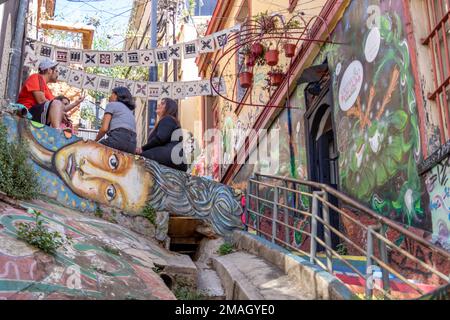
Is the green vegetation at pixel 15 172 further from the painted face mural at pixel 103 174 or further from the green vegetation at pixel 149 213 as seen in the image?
the green vegetation at pixel 149 213

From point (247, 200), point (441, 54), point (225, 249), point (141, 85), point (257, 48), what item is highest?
point (257, 48)

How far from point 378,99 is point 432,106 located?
1175mm

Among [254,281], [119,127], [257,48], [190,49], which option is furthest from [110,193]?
[190,49]

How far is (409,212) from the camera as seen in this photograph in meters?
5.66

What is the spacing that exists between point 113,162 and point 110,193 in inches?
17.4

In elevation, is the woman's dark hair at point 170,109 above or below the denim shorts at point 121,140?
above

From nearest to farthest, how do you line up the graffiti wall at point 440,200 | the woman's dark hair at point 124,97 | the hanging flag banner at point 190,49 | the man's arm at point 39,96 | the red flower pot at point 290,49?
1. the graffiti wall at point 440,200
2. the man's arm at point 39,96
3. the woman's dark hair at point 124,97
4. the red flower pot at point 290,49
5. the hanging flag banner at point 190,49

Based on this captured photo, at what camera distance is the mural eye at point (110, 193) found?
290 inches

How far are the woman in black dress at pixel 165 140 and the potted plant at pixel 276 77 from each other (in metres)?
3.04

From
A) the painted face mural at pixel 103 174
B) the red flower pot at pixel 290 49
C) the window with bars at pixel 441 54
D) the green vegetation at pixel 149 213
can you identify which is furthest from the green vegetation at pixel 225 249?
the red flower pot at pixel 290 49

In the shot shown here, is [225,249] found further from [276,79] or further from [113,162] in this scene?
[276,79]

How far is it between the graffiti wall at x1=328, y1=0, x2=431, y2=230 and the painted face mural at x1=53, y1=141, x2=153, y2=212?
2837mm

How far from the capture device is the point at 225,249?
23.7ft
